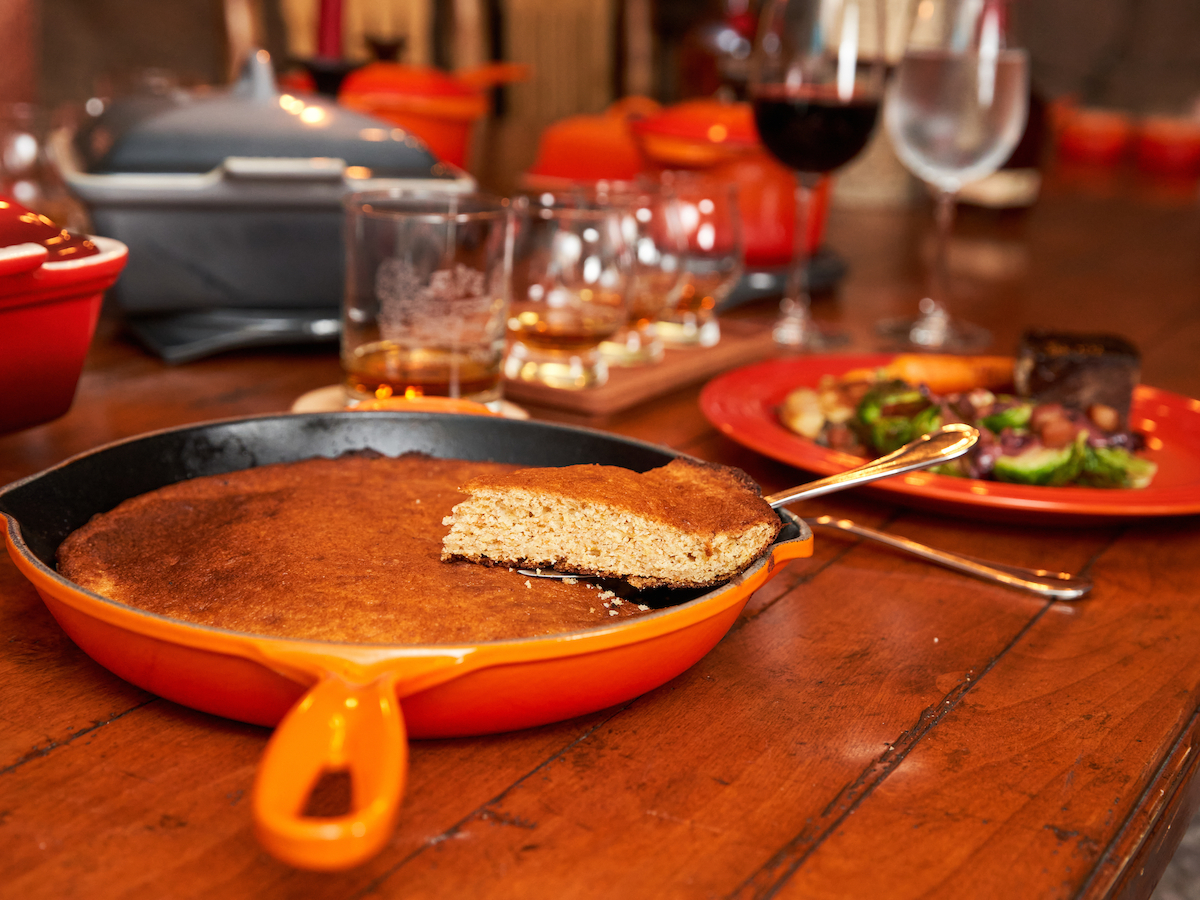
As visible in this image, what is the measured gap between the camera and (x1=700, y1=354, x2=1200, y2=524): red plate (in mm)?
749

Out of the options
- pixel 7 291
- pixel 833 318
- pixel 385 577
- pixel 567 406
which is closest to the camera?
pixel 385 577

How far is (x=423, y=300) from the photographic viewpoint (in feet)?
2.84

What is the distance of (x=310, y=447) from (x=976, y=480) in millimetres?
446

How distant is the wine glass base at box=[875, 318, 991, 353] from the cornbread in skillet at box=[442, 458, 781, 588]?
33.4 inches

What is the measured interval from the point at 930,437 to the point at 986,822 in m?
0.28

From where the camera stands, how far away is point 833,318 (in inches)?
57.7

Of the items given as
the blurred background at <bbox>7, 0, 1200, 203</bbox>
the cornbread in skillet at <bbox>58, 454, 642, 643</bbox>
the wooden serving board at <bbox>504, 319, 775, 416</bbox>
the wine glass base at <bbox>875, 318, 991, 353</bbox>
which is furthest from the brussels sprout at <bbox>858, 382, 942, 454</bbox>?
the blurred background at <bbox>7, 0, 1200, 203</bbox>

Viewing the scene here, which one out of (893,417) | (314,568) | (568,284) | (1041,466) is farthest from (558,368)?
(314,568)

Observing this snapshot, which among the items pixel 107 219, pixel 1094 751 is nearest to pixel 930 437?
pixel 1094 751

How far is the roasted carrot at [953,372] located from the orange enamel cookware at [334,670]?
458 millimetres

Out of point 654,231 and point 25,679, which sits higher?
point 654,231

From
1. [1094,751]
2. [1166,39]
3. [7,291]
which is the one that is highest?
[1166,39]

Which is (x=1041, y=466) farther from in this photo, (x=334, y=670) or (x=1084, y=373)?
(x=334, y=670)

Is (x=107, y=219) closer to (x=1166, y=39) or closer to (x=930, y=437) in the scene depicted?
(x=930, y=437)
